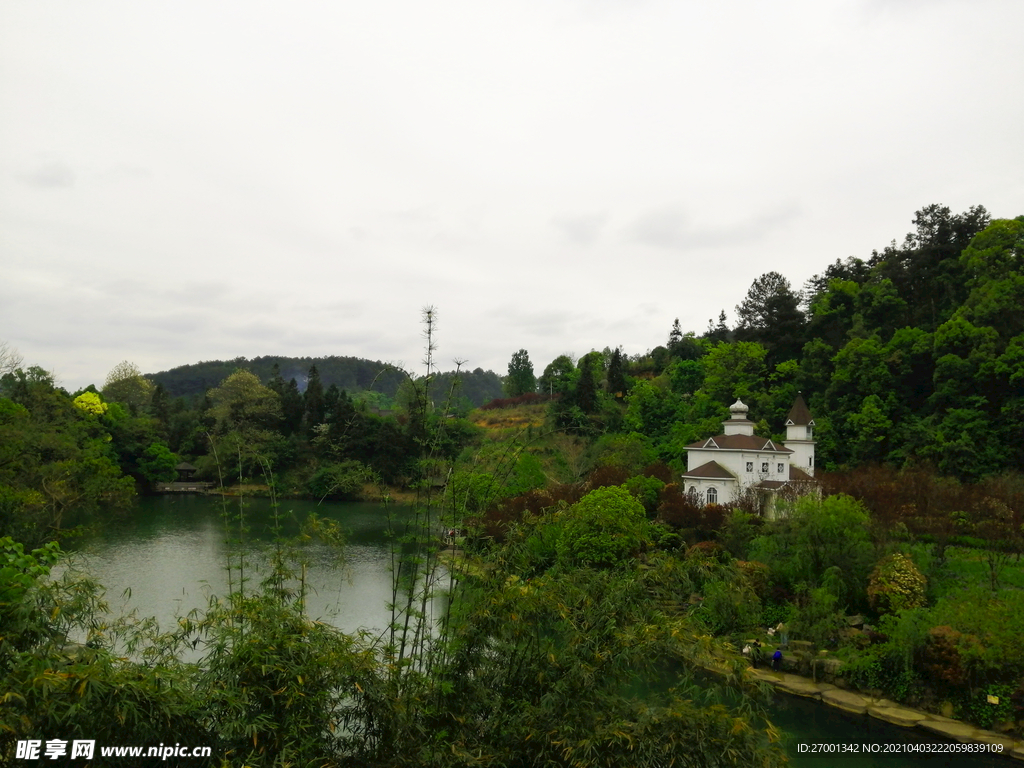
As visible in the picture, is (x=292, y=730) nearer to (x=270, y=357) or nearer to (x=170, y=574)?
(x=170, y=574)

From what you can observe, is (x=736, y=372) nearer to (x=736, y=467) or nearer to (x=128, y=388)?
(x=736, y=467)

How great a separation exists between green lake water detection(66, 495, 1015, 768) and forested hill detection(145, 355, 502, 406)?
38561mm

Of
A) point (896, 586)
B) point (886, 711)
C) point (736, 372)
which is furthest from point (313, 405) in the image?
point (886, 711)

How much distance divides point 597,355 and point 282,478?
1821cm

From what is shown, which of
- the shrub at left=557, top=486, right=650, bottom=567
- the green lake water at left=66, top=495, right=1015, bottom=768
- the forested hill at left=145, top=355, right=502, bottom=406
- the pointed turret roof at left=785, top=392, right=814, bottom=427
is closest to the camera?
the green lake water at left=66, top=495, right=1015, bottom=768

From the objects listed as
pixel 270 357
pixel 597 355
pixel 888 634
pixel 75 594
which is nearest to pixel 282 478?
pixel 597 355

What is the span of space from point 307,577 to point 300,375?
78.4 meters

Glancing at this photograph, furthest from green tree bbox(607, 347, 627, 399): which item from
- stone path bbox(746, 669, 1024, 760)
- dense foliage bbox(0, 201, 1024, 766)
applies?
stone path bbox(746, 669, 1024, 760)

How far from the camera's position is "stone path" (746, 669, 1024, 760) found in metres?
8.55

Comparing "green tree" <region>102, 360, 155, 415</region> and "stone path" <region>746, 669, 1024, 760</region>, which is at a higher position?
"green tree" <region>102, 360, 155, 415</region>

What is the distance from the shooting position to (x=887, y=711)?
9336 mm

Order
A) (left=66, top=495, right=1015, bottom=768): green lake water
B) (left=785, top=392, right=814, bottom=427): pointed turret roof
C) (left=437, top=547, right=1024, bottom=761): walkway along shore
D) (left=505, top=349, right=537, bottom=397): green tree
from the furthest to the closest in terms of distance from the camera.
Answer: (left=505, top=349, right=537, bottom=397): green tree < (left=785, top=392, right=814, bottom=427): pointed turret roof < (left=437, top=547, right=1024, bottom=761): walkway along shore < (left=66, top=495, right=1015, bottom=768): green lake water

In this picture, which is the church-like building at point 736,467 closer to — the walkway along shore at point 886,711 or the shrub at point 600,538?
the shrub at point 600,538

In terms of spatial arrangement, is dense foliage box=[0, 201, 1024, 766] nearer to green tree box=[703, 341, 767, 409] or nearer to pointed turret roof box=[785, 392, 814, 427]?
green tree box=[703, 341, 767, 409]
